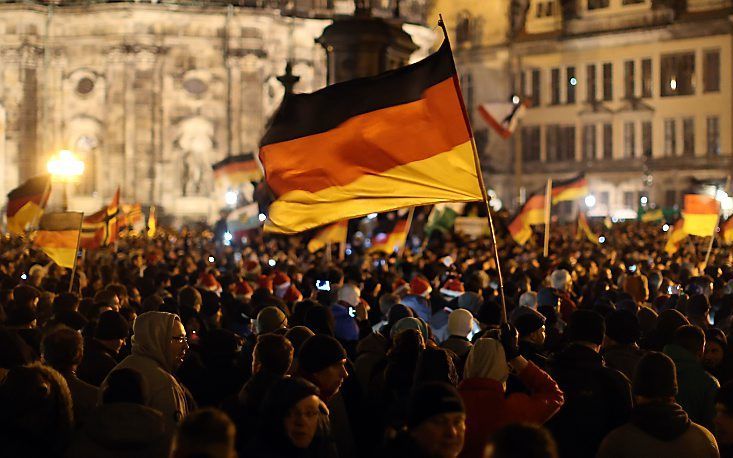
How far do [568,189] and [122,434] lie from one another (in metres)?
24.0

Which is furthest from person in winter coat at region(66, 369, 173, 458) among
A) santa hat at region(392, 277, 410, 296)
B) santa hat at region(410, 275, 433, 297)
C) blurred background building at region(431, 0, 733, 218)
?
blurred background building at region(431, 0, 733, 218)

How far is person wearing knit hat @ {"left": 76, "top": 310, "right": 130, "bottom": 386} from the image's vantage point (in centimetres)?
816

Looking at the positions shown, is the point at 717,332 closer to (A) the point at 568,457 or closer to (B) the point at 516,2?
(A) the point at 568,457

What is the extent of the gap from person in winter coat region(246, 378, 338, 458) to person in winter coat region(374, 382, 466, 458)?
59 centimetres

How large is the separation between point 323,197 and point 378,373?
10.5ft

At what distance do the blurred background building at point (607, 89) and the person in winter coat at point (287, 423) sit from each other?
57.2 meters

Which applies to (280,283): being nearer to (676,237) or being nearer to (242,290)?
(242,290)

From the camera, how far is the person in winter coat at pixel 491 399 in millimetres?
6355

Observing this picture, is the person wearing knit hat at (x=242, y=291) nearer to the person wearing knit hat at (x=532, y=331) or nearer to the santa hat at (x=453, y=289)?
the santa hat at (x=453, y=289)

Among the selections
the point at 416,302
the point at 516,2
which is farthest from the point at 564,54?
the point at 416,302

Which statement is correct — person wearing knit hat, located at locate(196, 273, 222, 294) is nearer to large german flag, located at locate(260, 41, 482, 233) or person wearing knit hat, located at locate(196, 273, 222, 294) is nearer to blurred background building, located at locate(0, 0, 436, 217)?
large german flag, located at locate(260, 41, 482, 233)

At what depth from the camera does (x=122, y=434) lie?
18.6 ft

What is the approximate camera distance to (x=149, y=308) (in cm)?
1182

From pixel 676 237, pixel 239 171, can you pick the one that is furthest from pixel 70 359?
pixel 239 171
